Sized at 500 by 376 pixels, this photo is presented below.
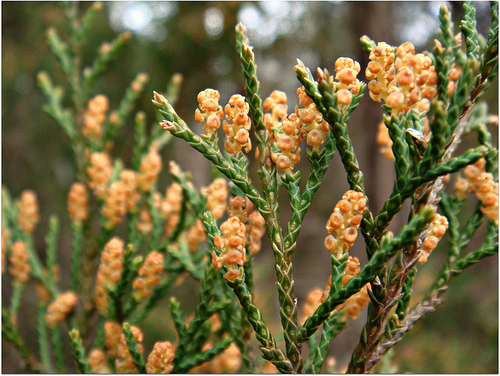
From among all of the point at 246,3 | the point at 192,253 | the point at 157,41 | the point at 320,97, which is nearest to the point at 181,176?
the point at 192,253

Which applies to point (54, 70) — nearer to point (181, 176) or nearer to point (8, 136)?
point (8, 136)

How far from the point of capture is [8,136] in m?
3.41

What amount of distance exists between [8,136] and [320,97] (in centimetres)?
346

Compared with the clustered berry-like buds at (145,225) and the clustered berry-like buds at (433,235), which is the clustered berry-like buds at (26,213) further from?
the clustered berry-like buds at (433,235)

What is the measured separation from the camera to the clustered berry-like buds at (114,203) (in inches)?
58.7

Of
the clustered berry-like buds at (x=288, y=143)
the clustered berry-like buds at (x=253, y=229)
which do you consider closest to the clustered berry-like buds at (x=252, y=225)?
the clustered berry-like buds at (x=253, y=229)

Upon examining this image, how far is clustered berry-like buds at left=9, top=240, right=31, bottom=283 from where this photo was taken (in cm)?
160

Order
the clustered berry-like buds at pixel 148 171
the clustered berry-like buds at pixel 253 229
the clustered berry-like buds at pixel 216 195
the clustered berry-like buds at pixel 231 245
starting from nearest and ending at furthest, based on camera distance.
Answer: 1. the clustered berry-like buds at pixel 231 245
2. the clustered berry-like buds at pixel 253 229
3. the clustered berry-like buds at pixel 216 195
4. the clustered berry-like buds at pixel 148 171

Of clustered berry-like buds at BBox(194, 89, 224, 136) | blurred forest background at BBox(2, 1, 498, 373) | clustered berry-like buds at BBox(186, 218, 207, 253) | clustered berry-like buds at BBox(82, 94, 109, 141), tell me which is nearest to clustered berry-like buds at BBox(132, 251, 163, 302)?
clustered berry-like buds at BBox(186, 218, 207, 253)

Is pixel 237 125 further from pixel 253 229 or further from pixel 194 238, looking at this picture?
pixel 194 238

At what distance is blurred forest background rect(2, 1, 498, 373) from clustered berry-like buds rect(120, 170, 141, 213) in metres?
1.16

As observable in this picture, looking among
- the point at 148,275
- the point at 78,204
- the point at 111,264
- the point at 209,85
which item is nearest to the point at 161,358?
the point at 148,275

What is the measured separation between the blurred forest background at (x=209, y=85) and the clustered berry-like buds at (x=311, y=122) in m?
1.71

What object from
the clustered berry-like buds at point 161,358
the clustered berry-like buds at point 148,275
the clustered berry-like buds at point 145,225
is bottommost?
the clustered berry-like buds at point 161,358
